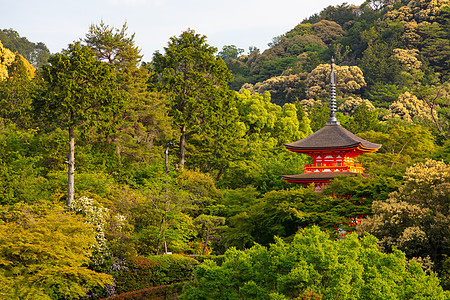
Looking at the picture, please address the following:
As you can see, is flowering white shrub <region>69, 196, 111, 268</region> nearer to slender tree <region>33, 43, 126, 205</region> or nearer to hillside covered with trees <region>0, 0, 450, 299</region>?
hillside covered with trees <region>0, 0, 450, 299</region>

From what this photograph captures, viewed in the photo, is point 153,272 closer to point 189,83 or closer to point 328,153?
point 328,153

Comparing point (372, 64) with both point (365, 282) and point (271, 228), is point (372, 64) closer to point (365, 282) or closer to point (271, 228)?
point (271, 228)

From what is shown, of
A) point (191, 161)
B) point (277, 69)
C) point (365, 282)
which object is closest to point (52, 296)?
point (365, 282)

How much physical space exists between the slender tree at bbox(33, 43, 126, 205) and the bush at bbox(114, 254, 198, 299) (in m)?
7.23

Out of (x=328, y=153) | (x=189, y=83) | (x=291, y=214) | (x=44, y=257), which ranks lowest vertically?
(x=44, y=257)

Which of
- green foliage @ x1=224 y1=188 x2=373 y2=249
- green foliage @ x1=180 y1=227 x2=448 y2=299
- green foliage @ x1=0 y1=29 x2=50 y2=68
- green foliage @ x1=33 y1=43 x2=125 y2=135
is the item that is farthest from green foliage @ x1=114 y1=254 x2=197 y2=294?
green foliage @ x1=0 y1=29 x2=50 y2=68

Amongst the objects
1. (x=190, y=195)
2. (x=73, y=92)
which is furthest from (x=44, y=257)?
(x=190, y=195)

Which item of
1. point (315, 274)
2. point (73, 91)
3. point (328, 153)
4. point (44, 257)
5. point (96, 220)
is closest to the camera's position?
point (315, 274)

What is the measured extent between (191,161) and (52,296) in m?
20.4

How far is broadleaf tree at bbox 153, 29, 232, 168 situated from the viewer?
41.2 metres

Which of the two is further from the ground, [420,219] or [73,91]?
[73,91]

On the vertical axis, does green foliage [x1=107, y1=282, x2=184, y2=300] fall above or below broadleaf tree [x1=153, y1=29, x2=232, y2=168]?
below

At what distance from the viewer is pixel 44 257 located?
21844 millimetres

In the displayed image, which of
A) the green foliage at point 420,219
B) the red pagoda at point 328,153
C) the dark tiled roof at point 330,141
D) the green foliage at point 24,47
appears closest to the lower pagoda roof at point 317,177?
the red pagoda at point 328,153
